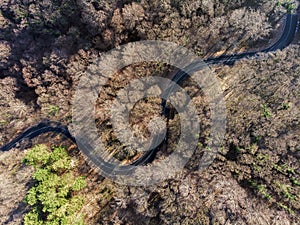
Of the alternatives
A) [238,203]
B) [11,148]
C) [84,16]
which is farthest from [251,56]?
[11,148]

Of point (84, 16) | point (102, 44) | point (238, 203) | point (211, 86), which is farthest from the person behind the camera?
point (211, 86)

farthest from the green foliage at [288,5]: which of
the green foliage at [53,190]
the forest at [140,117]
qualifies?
the green foliage at [53,190]

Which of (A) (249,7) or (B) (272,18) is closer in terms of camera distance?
(A) (249,7)

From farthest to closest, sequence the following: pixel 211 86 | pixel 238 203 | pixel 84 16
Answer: pixel 211 86 → pixel 84 16 → pixel 238 203

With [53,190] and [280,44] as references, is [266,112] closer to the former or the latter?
[280,44]

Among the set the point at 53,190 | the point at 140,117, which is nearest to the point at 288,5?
the point at 140,117

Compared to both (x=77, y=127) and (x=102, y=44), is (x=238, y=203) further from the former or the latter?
(x=102, y=44)

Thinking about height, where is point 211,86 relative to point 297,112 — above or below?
below

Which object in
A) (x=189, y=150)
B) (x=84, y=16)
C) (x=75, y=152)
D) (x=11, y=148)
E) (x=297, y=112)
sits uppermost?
(x=297, y=112)
